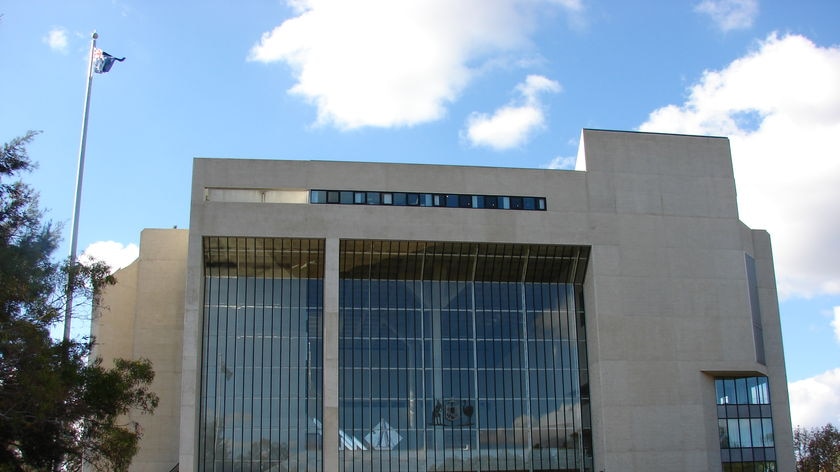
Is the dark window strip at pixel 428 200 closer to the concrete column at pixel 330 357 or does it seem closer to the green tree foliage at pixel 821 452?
the concrete column at pixel 330 357

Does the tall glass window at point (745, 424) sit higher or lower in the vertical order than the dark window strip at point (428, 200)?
lower

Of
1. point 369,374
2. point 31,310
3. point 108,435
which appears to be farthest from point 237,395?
point 31,310

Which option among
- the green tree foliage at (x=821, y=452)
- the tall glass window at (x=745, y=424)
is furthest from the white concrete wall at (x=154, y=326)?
the green tree foliage at (x=821, y=452)

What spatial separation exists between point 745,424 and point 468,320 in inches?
608

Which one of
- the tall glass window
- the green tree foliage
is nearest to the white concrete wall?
the tall glass window

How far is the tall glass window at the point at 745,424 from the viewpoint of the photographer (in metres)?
46.3

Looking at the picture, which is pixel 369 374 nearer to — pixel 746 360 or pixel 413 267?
pixel 413 267

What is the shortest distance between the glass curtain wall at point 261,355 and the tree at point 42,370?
41.9ft

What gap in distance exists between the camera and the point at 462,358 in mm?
46594

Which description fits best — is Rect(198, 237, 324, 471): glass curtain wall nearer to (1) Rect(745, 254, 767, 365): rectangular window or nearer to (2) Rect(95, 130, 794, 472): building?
(2) Rect(95, 130, 794, 472): building

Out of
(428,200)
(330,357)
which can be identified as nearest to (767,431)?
(428,200)

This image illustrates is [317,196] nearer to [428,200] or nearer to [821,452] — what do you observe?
[428,200]

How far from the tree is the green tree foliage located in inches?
2153

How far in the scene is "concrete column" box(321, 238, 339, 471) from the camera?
42.4 metres
